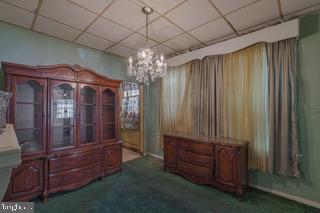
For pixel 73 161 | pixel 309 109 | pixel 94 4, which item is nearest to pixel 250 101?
pixel 309 109

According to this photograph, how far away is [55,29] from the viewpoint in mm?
2715

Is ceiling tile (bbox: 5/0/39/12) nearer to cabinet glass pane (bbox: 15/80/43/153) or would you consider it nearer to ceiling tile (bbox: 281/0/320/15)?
cabinet glass pane (bbox: 15/80/43/153)

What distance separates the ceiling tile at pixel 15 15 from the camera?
2.16 m

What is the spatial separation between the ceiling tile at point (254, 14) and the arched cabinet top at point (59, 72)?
7.86 feet

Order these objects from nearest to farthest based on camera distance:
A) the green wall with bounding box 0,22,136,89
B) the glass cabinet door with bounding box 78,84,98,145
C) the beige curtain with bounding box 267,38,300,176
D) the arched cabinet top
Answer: the arched cabinet top < the beige curtain with bounding box 267,38,300,176 < the green wall with bounding box 0,22,136,89 < the glass cabinet door with bounding box 78,84,98,145

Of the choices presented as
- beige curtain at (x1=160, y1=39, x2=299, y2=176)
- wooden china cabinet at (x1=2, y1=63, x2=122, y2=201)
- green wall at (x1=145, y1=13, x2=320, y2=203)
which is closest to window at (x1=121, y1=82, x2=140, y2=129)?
beige curtain at (x1=160, y1=39, x2=299, y2=176)

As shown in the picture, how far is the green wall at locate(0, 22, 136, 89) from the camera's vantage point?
8.39 feet

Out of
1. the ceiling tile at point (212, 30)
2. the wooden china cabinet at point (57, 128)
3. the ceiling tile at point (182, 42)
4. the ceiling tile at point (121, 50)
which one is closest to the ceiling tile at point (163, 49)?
the ceiling tile at point (182, 42)

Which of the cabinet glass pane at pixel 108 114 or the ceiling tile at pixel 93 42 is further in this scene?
the cabinet glass pane at pixel 108 114

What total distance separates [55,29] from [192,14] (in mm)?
2264

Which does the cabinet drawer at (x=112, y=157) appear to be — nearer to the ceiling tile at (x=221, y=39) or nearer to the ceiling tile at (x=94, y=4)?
the ceiling tile at (x=94, y=4)

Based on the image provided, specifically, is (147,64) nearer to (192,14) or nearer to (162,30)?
(162,30)

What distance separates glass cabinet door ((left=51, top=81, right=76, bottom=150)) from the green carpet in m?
0.84
